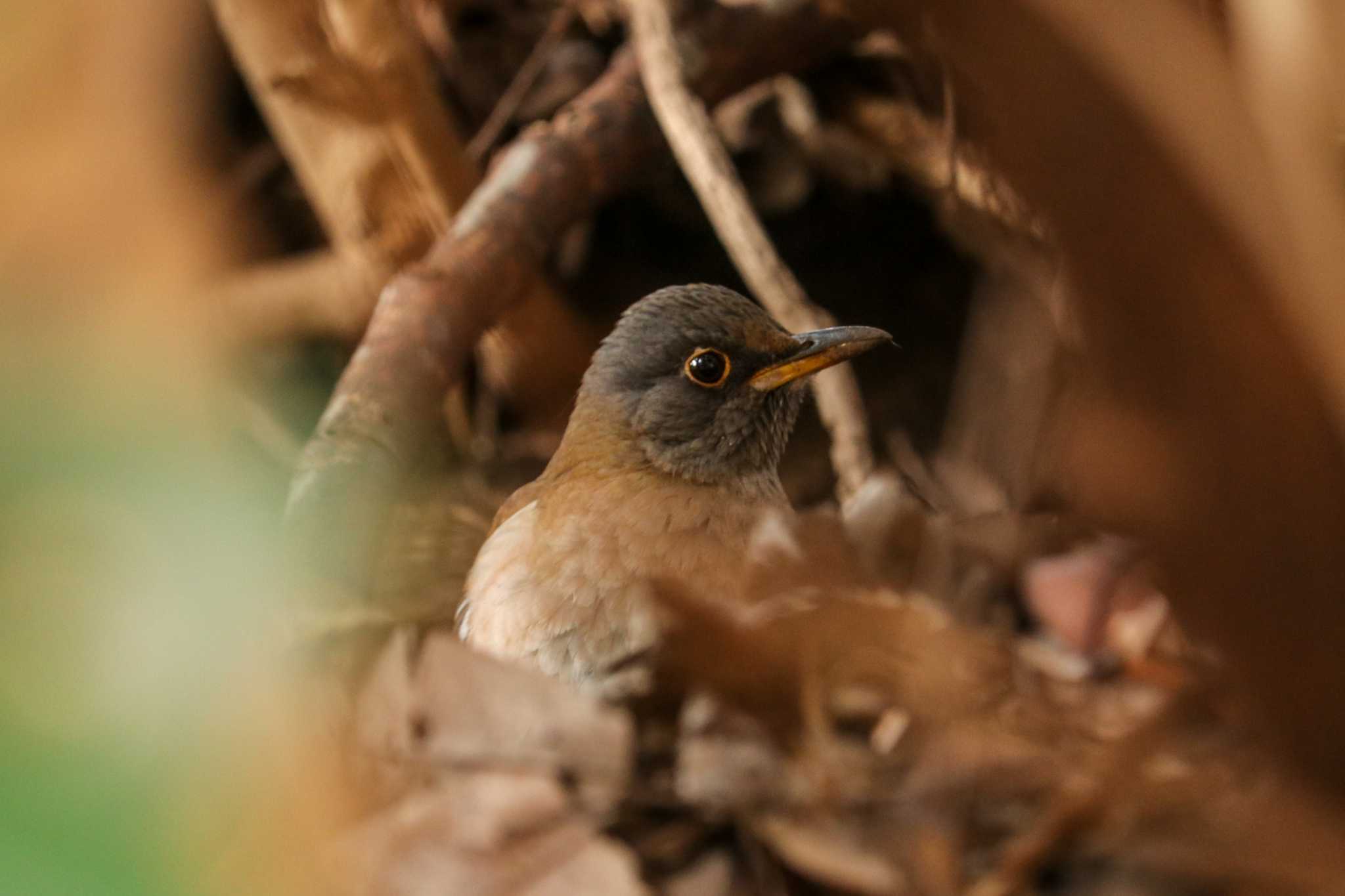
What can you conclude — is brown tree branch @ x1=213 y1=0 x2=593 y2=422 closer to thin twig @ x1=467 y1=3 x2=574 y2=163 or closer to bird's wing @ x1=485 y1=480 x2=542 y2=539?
thin twig @ x1=467 y1=3 x2=574 y2=163

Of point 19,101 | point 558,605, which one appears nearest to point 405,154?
point 558,605

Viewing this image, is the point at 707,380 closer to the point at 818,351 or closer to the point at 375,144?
the point at 818,351

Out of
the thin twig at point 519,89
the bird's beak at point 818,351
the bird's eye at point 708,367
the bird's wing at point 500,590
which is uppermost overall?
the thin twig at point 519,89

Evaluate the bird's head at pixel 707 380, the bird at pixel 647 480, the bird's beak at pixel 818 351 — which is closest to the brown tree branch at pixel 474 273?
the bird at pixel 647 480

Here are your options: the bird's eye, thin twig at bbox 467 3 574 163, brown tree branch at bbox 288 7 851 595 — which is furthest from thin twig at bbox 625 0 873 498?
thin twig at bbox 467 3 574 163

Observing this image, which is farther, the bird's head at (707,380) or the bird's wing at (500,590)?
the bird's head at (707,380)

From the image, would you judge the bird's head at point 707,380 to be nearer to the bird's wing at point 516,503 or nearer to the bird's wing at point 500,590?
the bird's wing at point 516,503

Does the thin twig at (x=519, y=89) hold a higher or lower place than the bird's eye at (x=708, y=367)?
higher
